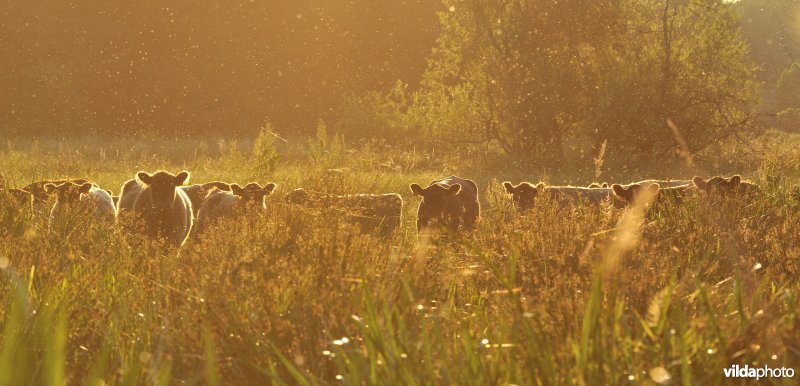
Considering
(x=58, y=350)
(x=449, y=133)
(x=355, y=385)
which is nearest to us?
(x=58, y=350)

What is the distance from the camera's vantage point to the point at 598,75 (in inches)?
1147

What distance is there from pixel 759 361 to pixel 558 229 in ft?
10.1

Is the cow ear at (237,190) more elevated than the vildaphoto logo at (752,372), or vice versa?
Result: the cow ear at (237,190)

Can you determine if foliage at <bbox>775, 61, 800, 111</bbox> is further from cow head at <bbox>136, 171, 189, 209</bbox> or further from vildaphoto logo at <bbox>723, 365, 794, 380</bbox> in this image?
vildaphoto logo at <bbox>723, 365, 794, 380</bbox>

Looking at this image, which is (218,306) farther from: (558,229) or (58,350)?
(558,229)

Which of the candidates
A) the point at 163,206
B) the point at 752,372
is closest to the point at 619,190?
the point at 163,206

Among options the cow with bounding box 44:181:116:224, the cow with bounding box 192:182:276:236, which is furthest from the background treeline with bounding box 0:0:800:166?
the cow with bounding box 44:181:116:224

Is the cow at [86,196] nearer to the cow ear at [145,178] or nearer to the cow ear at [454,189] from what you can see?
the cow ear at [145,178]

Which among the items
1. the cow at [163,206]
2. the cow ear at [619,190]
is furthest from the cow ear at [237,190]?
the cow ear at [619,190]

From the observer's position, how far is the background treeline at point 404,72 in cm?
2830

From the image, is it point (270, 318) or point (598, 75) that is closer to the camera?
point (270, 318)

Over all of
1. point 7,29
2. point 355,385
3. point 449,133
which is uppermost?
point 7,29

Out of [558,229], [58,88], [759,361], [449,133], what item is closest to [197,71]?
[58,88]

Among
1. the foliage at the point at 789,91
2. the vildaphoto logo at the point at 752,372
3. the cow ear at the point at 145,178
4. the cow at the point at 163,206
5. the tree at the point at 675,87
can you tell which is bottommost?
the vildaphoto logo at the point at 752,372
